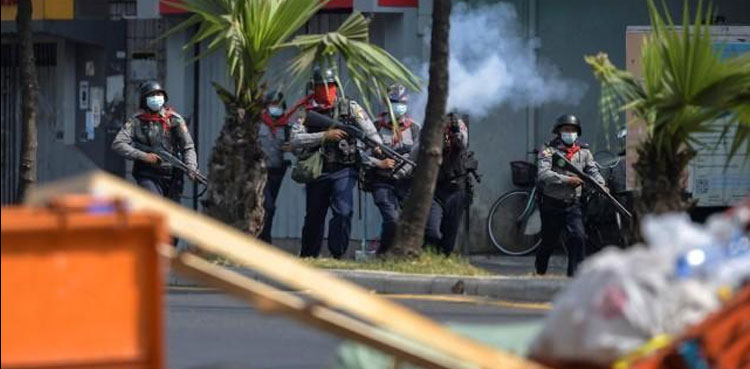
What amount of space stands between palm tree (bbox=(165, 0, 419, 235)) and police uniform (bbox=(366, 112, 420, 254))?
175 centimetres

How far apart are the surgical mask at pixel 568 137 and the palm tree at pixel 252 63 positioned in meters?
2.12

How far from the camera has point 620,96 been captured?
458 inches

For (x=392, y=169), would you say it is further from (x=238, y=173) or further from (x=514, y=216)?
(x=514, y=216)

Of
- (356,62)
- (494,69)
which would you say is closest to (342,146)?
(356,62)

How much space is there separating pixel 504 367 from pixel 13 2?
17010 millimetres

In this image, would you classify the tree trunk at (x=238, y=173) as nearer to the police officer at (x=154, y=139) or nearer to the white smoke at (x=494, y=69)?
the police officer at (x=154, y=139)

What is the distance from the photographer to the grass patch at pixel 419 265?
530 inches

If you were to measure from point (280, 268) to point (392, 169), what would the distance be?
1168 cm

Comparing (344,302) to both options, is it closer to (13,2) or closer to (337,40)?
(337,40)

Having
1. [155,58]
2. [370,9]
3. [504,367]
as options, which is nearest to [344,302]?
[504,367]

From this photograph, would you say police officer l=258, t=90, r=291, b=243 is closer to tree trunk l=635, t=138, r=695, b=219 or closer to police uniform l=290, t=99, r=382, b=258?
police uniform l=290, t=99, r=382, b=258

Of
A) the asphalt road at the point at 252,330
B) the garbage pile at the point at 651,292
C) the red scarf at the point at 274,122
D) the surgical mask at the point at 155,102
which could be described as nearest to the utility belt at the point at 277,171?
the red scarf at the point at 274,122

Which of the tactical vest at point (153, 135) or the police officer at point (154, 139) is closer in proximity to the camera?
the police officer at point (154, 139)

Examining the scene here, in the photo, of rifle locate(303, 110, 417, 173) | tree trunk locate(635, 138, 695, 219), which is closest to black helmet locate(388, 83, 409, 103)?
rifle locate(303, 110, 417, 173)
